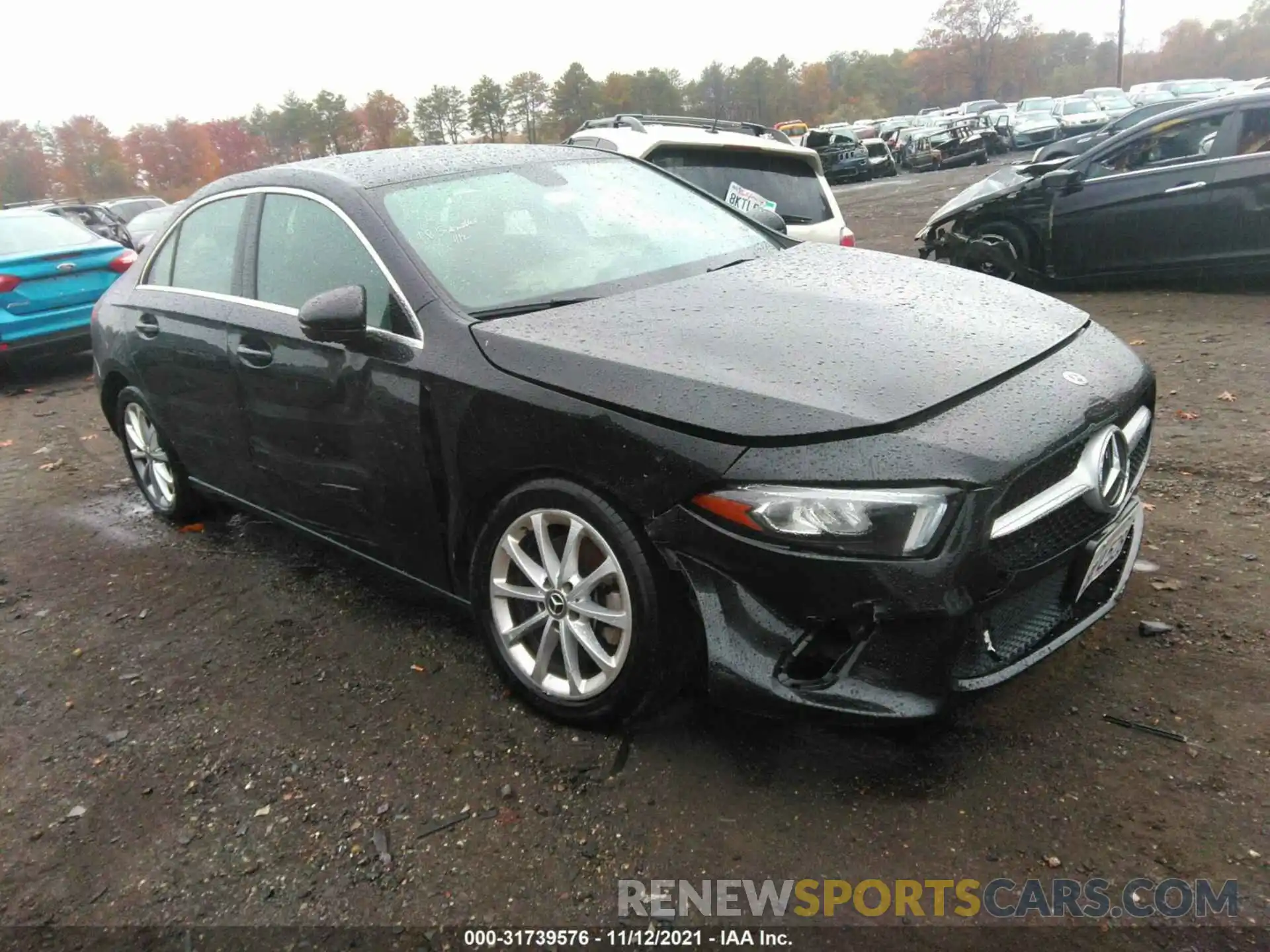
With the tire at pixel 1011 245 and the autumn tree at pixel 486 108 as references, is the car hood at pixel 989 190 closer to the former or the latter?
the tire at pixel 1011 245

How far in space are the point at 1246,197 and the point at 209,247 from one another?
24.6 ft

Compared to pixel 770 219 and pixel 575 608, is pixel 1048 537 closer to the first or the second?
pixel 575 608

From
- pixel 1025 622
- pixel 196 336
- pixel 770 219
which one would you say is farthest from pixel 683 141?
pixel 1025 622

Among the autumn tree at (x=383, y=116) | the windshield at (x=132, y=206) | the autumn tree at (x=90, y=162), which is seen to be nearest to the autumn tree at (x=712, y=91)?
the autumn tree at (x=383, y=116)

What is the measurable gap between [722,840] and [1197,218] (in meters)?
7.56

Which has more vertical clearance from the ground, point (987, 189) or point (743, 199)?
point (743, 199)

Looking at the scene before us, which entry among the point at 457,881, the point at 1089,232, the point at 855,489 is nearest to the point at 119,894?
the point at 457,881

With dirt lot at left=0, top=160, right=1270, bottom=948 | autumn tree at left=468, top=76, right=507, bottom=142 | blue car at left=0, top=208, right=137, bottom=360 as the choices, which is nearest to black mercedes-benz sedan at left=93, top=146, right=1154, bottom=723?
dirt lot at left=0, top=160, right=1270, bottom=948

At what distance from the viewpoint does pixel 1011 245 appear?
8664mm

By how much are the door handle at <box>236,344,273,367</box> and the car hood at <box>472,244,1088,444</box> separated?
1.06 m

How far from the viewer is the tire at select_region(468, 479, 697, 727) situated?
2.50m

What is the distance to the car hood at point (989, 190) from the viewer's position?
868 centimetres

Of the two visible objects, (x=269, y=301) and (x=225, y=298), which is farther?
(x=225, y=298)

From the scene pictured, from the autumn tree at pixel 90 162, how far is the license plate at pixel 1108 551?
9092 centimetres
